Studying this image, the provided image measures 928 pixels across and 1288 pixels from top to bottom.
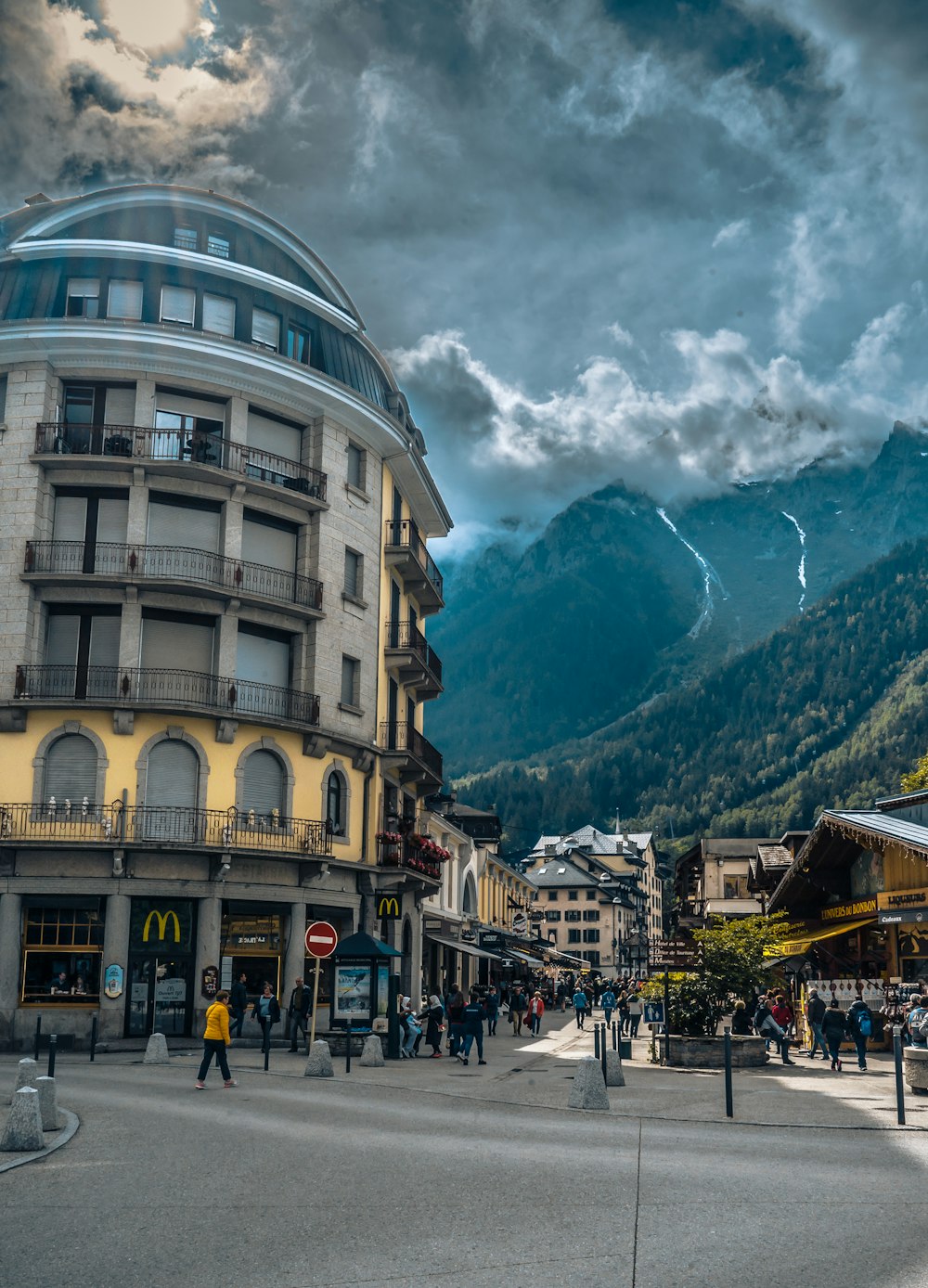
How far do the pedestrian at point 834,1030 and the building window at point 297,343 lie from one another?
24.2 metres

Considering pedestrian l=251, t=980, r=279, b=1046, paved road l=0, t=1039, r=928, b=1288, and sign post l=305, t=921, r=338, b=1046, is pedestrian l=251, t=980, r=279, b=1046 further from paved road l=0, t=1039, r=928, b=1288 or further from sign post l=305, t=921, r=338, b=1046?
paved road l=0, t=1039, r=928, b=1288

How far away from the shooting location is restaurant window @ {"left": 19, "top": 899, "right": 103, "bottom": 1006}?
32.2 metres

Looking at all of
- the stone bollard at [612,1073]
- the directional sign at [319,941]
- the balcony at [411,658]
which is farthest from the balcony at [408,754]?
the stone bollard at [612,1073]

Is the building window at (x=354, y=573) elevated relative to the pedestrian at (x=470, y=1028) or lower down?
elevated

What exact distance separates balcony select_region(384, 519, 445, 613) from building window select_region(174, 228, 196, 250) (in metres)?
10.9

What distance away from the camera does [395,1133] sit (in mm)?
15422

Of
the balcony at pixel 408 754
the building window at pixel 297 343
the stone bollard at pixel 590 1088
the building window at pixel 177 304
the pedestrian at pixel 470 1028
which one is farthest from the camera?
the balcony at pixel 408 754

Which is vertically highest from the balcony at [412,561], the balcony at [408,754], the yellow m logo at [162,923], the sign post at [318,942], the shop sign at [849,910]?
the balcony at [412,561]

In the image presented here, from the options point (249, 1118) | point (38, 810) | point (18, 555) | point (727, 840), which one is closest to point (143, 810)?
point (38, 810)

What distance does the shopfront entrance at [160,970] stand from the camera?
107ft

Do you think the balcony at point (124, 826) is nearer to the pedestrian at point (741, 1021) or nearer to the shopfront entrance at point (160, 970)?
the shopfront entrance at point (160, 970)

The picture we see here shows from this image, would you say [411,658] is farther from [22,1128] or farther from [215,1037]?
[22,1128]

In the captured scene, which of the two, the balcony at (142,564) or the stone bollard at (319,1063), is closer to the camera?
the stone bollard at (319,1063)

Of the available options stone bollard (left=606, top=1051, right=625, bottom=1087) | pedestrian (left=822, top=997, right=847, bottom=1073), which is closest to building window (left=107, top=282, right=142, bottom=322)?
stone bollard (left=606, top=1051, right=625, bottom=1087)
